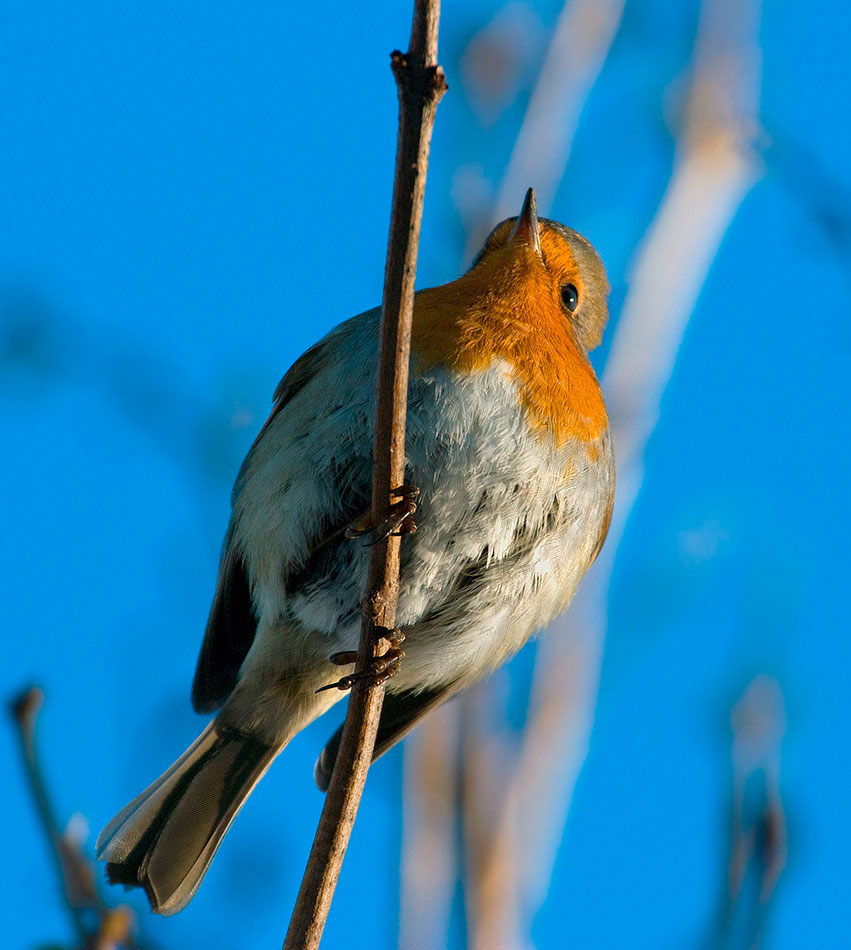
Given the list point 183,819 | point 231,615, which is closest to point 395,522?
point 231,615

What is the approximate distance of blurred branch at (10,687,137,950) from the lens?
1738 millimetres

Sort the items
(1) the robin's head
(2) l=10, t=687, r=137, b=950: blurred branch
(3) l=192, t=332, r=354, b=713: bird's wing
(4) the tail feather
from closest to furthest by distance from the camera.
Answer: (2) l=10, t=687, r=137, b=950: blurred branch → (4) the tail feather → (1) the robin's head → (3) l=192, t=332, r=354, b=713: bird's wing

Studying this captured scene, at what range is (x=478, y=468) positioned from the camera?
119 inches

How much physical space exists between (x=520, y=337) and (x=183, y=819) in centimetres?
174

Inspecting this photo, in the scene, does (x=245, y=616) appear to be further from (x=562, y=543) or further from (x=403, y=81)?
(x=403, y=81)

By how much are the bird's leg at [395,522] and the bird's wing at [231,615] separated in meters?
1.05

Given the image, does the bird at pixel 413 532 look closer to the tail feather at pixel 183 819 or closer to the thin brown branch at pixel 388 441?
the tail feather at pixel 183 819

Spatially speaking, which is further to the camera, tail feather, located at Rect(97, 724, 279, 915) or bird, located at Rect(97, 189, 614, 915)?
tail feather, located at Rect(97, 724, 279, 915)

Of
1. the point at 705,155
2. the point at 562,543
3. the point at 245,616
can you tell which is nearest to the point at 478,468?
the point at 562,543

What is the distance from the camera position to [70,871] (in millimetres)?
1853

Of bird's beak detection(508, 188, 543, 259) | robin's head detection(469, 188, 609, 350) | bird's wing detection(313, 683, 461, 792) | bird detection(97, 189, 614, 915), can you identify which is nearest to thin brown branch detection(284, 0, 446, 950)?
bird detection(97, 189, 614, 915)

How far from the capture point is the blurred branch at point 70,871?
1.74 meters

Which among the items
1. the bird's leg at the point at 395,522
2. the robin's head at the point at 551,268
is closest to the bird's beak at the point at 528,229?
the robin's head at the point at 551,268

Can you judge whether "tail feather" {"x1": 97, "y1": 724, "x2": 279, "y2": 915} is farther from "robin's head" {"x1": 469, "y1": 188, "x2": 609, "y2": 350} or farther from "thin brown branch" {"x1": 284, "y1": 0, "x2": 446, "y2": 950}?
"robin's head" {"x1": 469, "y1": 188, "x2": 609, "y2": 350}
